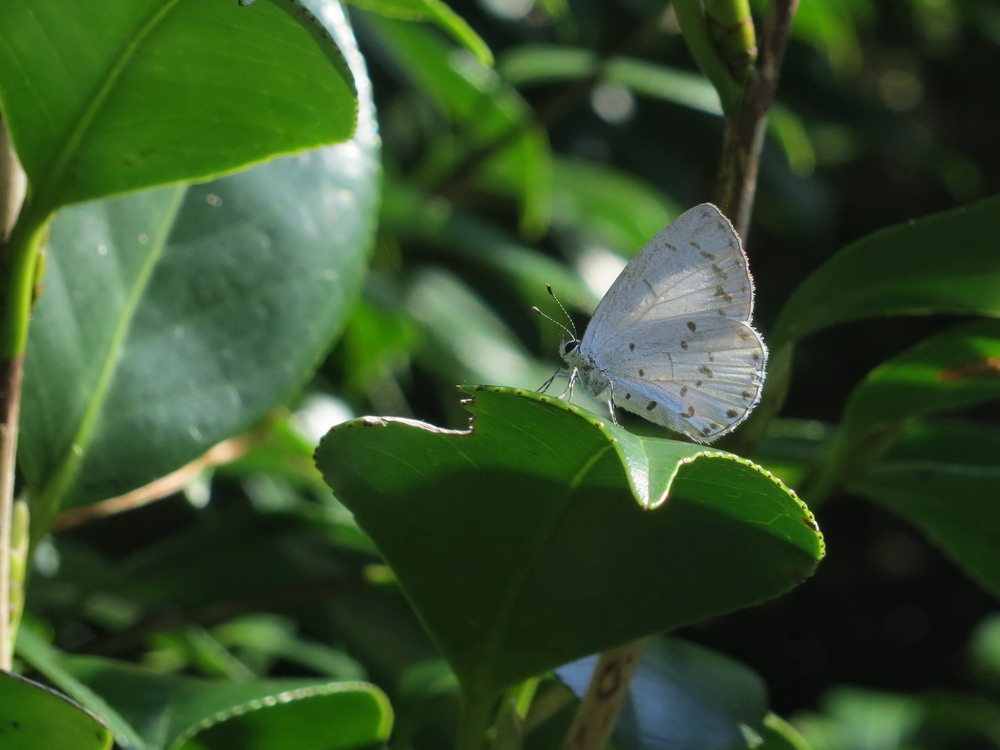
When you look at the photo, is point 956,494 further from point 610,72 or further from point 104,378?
point 610,72

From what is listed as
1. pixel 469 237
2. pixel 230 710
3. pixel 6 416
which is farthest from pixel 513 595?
pixel 469 237

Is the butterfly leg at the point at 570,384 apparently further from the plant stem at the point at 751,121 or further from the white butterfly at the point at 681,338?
the plant stem at the point at 751,121

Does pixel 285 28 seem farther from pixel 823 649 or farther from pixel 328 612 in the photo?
pixel 823 649

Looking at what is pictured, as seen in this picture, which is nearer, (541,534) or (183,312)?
(541,534)

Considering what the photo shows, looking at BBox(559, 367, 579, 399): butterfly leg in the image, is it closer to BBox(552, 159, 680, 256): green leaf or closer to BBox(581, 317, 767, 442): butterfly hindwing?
BBox(581, 317, 767, 442): butterfly hindwing

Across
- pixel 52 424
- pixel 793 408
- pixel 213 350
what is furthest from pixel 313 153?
pixel 793 408

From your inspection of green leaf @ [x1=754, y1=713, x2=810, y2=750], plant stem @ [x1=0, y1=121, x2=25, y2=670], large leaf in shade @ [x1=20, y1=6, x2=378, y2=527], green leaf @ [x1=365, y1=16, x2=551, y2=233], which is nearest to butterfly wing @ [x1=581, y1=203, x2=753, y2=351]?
large leaf in shade @ [x1=20, y1=6, x2=378, y2=527]
